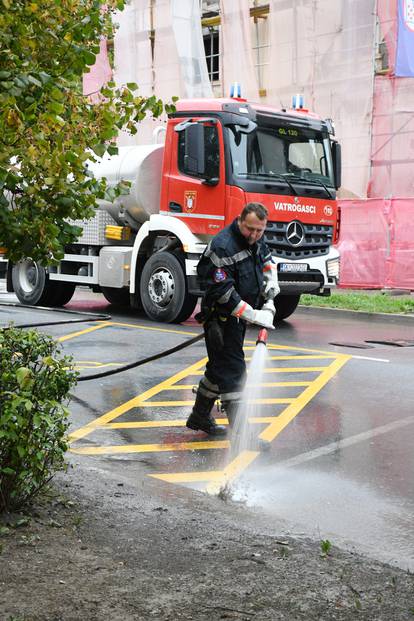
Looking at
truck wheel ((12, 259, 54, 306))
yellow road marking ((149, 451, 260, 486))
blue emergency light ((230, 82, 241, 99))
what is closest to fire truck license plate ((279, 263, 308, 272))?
blue emergency light ((230, 82, 241, 99))

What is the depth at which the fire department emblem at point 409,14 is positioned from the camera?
2078cm

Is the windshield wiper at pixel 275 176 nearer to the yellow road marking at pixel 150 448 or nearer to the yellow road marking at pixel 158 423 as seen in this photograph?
the yellow road marking at pixel 158 423

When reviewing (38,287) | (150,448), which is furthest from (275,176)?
(150,448)

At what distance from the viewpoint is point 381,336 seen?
13617 millimetres

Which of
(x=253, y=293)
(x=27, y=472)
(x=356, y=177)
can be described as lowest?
(x=27, y=472)

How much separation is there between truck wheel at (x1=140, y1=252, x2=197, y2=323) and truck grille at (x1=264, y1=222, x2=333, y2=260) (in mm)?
1458

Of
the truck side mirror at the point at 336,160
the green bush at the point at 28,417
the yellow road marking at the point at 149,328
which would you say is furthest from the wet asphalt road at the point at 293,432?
the truck side mirror at the point at 336,160

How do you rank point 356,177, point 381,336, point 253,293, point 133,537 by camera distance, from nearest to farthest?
point 133,537, point 253,293, point 381,336, point 356,177

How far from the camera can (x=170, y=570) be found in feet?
13.0

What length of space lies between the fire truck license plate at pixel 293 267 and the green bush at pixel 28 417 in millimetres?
9609

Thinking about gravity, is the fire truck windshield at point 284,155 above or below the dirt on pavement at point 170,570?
above

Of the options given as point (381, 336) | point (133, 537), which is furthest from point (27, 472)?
Result: point (381, 336)

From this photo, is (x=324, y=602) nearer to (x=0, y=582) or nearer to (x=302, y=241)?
(x=0, y=582)

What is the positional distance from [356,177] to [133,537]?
19.5m
